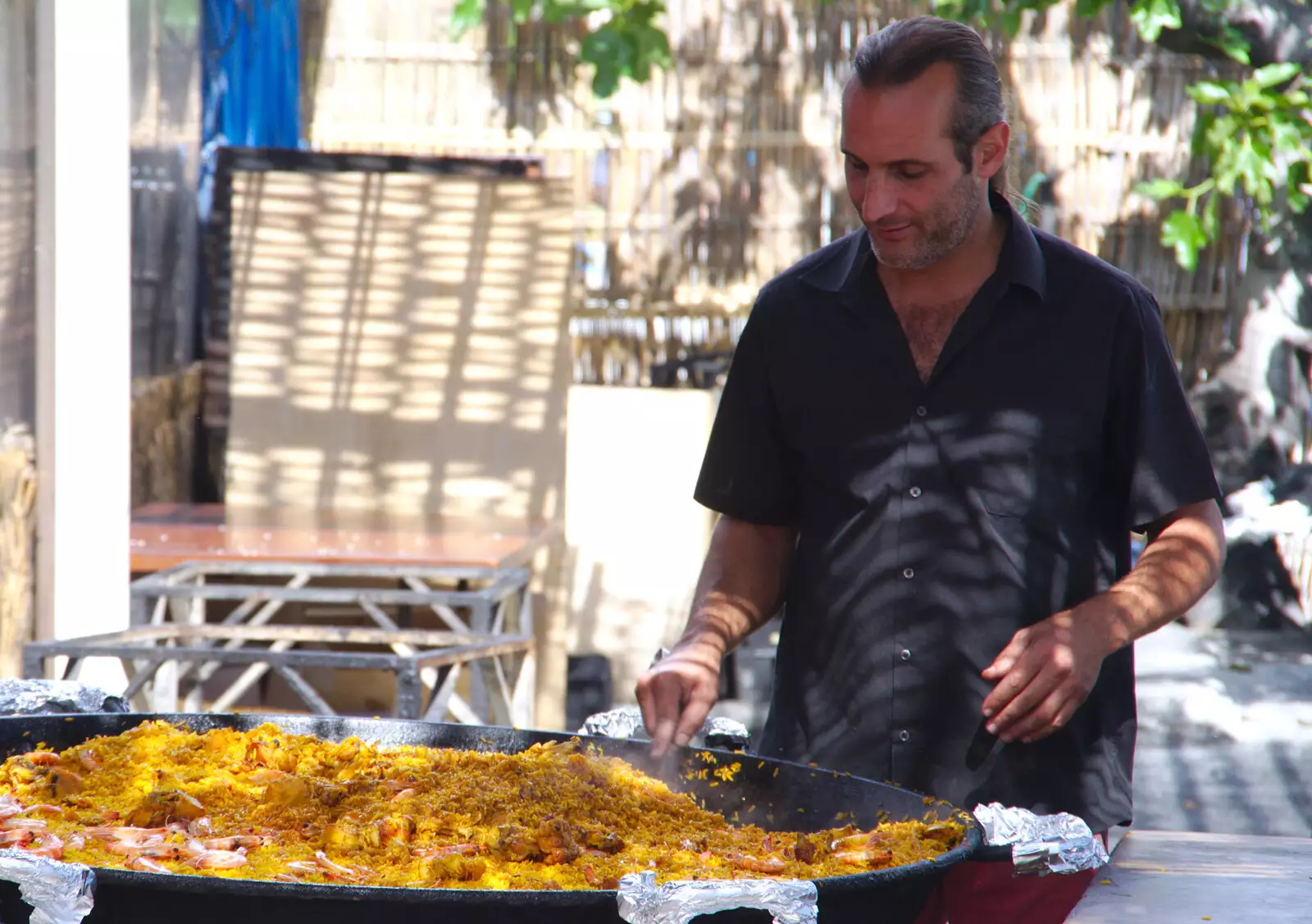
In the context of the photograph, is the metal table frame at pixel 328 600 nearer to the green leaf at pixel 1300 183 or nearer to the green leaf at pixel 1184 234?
the green leaf at pixel 1184 234

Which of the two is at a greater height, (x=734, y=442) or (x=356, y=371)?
(x=734, y=442)

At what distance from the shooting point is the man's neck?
217cm

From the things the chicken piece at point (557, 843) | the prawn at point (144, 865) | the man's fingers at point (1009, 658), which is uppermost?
the man's fingers at point (1009, 658)

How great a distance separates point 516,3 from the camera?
634 cm

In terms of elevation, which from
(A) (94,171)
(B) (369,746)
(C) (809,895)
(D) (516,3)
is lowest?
(B) (369,746)

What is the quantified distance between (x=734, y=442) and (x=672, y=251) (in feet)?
16.5

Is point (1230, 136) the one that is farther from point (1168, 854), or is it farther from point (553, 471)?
point (1168, 854)

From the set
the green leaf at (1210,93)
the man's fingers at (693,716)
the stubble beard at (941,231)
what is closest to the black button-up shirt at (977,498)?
the stubble beard at (941,231)

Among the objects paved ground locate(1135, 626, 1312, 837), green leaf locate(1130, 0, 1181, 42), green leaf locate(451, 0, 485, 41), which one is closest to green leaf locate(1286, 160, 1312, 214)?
green leaf locate(1130, 0, 1181, 42)

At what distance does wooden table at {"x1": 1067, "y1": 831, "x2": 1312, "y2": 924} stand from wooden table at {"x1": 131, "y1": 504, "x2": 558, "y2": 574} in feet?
8.70

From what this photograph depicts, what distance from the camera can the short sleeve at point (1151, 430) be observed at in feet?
6.63

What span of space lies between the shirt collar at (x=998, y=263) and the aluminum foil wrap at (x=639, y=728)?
2.04ft

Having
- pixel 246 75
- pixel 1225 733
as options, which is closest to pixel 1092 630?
pixel 1225 733

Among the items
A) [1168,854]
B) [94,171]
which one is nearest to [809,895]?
[1168,854]
